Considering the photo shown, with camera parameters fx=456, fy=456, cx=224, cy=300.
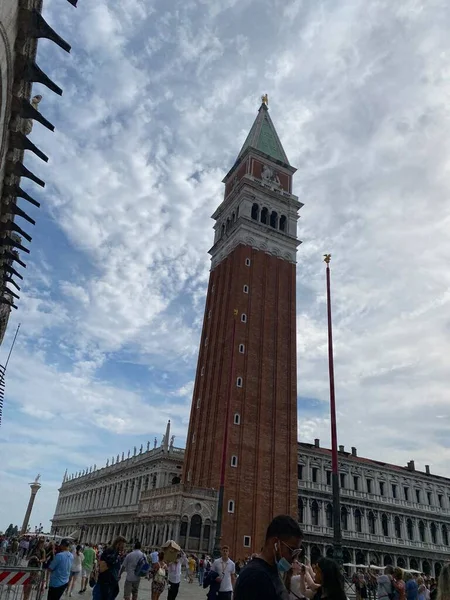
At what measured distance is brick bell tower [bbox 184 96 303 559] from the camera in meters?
34.7

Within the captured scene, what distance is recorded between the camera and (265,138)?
52.8 metres

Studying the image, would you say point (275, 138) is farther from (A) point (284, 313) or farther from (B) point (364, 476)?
(B) point (364, 476)

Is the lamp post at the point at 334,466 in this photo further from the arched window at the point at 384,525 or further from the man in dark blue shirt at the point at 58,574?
the arched window at the point at 384,525

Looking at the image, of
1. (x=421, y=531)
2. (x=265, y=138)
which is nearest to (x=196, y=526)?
(x=421, y=531)

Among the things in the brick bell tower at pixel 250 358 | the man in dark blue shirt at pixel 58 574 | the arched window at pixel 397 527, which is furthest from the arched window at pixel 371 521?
the man in dark blue shirt at pixel 58 574

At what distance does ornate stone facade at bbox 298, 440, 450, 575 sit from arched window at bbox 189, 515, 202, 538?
48.4 feet

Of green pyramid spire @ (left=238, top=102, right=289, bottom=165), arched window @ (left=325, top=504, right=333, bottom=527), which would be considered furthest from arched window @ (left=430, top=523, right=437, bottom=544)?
green pyramid spire @ (left=238, top=102, right=289, bottom=165)

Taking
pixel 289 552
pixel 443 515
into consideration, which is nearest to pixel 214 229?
pixel 443 515

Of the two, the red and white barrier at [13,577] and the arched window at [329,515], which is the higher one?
the arched window at [329,515]

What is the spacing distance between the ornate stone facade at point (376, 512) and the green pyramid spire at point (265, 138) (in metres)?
32.0

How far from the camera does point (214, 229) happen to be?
52000mm

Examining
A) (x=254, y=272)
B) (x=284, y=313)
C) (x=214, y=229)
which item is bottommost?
(x=284, y=313)

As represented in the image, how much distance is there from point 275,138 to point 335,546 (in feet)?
160

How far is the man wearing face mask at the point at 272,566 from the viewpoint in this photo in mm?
2803
